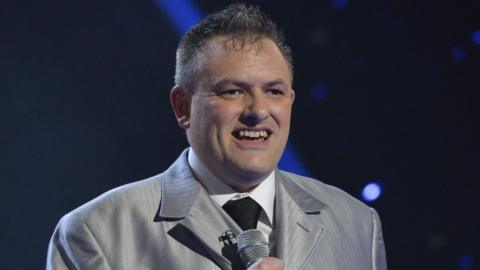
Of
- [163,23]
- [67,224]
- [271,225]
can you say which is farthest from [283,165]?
[67,224]

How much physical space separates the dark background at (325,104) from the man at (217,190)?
0.75 meters

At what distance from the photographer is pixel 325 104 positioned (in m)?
3.08

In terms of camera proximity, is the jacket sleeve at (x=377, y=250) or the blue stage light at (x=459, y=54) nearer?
the jacket sleeve at (x=377, y=250)

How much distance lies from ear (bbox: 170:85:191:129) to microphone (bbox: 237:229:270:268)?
380 mm

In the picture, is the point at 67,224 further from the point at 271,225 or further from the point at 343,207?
the point at 343,207

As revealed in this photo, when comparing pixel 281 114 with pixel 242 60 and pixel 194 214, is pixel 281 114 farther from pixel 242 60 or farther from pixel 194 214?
pixel 194 214

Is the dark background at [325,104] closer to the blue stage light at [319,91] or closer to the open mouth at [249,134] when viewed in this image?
the blue stage light at [319,91]

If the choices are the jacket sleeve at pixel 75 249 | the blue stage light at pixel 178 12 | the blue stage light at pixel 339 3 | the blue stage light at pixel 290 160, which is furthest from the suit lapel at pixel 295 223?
the blue stage light at pixel 339 3

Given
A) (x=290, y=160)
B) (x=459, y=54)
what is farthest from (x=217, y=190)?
(x=459, y=54)

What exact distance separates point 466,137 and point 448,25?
399mm

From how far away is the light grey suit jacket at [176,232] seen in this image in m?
2.05

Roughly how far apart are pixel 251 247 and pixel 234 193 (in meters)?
0.31

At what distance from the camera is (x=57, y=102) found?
113 inches

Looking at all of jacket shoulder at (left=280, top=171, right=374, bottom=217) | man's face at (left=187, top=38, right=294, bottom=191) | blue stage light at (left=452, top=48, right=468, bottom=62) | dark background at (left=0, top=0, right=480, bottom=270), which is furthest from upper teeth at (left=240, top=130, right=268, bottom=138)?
blue stage light at (left=452, top=48, right=468, bottom=62)
